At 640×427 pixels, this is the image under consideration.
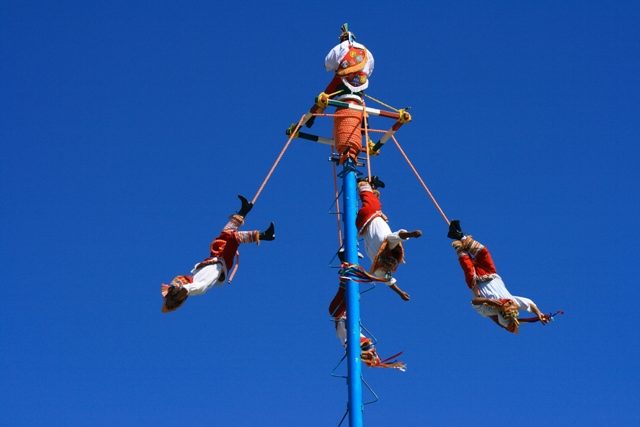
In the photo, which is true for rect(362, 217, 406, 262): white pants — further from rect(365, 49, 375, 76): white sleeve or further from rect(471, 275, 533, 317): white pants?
rect(365, 49, 375, 76): white sleeve

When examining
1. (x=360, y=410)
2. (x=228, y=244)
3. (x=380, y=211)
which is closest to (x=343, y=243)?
(x=380, y=211)

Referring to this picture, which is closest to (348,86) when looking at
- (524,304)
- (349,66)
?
(349,66)

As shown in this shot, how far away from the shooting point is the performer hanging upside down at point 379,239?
41.2ft

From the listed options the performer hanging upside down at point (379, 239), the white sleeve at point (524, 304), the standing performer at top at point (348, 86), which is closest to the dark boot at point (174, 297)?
the performer hanging upside down at point (379, 239)

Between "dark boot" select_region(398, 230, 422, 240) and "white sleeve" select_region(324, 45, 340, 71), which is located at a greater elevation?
"white sleeve" select_region(324, 45, 340, 71)

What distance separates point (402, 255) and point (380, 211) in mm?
799

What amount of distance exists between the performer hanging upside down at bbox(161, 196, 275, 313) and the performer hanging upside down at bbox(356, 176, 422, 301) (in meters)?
1.29

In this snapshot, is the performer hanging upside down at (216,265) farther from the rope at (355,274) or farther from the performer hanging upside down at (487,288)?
the performer hanging upside down at (487,288)

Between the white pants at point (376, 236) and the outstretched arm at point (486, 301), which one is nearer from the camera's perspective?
the white pants at point (376, 236)

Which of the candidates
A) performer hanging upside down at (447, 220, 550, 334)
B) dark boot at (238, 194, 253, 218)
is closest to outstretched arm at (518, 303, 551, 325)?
performer hanging upside down at (447, 220, 550, 334)

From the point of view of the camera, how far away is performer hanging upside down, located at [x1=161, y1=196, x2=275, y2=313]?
1241cm

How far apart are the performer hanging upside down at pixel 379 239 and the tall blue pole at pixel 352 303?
139mm

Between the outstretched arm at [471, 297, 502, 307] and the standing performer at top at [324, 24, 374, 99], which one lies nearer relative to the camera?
the outstretched arm at [471, 297, 502, 307]

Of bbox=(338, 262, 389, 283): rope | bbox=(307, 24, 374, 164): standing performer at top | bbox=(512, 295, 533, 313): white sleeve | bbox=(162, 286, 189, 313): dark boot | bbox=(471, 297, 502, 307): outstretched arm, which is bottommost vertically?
bbox=(162, 286, 189, 313): dark boot
